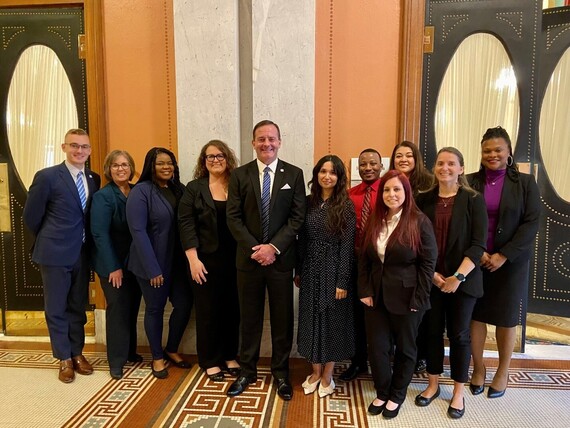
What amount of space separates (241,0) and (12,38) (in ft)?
6.99

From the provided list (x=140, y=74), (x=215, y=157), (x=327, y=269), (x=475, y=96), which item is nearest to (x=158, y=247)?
(x=215, y=157)

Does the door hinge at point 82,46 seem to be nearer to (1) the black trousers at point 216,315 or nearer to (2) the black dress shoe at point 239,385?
(1) the black trousers at point 216,315

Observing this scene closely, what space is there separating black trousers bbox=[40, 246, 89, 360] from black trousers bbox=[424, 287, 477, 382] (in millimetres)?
2458

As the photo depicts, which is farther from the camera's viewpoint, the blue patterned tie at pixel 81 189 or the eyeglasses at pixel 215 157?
the blue patterned tie at pixel 81 189

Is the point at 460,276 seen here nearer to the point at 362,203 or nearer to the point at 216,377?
the point at 362,203

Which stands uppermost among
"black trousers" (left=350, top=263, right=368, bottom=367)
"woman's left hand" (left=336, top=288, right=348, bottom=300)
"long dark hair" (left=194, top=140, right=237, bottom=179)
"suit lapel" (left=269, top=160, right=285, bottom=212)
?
"long dark hair" (left=194, top=140, right=237, bottom=179)

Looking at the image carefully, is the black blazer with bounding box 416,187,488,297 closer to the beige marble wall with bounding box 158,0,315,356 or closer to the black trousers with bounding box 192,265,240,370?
the beige marble wall with bounding box 158,0,315,356

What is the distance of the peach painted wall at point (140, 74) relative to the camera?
10.6ft

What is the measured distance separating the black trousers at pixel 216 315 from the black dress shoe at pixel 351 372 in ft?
2.81

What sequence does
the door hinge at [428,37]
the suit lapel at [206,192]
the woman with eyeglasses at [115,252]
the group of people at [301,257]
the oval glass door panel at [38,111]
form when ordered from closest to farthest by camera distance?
1. the group of people at [301,257]
2. the suit lapel at [206,192]
3. the woman with eyeglasses at [115,252]
4. the door hinge at [428,37]
5. the oval glass door panel at [38,111]

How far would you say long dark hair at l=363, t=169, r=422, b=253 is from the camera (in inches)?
87.4

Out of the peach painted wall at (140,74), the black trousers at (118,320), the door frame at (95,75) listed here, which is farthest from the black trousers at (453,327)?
the door frame at (95,75)

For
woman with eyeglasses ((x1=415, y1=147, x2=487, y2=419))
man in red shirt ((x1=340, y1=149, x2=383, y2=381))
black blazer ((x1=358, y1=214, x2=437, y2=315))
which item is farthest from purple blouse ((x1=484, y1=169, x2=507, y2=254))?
man in red shirt ((x1=340, y1=149, x2=383, y2=381))

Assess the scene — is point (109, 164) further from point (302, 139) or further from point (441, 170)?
point (441, 170)
